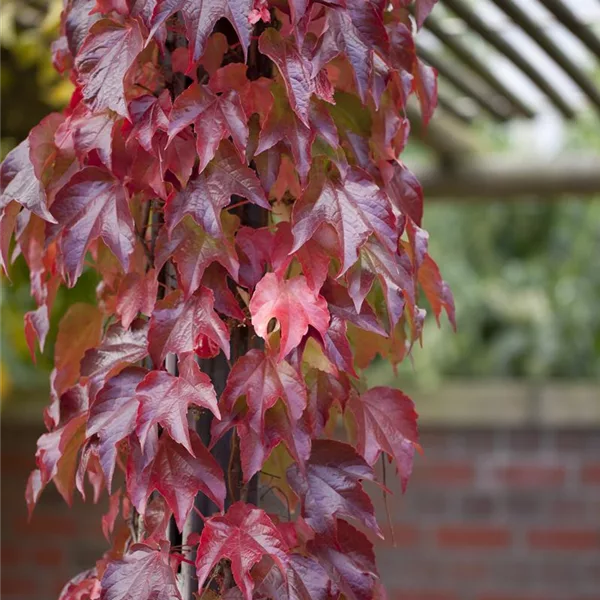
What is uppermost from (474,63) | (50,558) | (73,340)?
(474,63)

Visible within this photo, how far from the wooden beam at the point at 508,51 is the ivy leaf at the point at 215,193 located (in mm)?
1235

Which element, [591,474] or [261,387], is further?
[591,474]

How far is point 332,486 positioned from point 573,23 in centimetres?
143

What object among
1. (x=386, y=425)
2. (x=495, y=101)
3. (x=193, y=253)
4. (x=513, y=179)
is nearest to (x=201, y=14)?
(x=193, y=253)

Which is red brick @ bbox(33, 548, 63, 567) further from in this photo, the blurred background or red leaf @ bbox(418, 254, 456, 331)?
red leaf @ bbox(418, 254, 456, 331)

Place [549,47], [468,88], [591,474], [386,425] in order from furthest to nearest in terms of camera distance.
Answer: [591,474]
[468,88]
[549,47]
[386,425]

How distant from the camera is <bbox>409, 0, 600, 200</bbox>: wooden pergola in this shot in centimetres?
206

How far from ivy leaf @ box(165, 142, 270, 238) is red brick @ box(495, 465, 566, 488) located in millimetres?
2618

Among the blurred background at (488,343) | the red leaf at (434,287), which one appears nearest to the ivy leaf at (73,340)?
the red leaf at (434,287)

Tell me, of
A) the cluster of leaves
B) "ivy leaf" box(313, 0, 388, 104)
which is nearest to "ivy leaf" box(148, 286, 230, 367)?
the cluster of leaves

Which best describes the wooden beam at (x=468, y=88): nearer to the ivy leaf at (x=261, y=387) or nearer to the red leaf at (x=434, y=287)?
the red leaf at (x=434, y=287)

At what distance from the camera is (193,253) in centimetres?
84

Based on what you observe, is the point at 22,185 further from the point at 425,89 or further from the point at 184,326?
the point at 425,89

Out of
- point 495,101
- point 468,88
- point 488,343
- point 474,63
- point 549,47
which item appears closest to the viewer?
point 549,47
